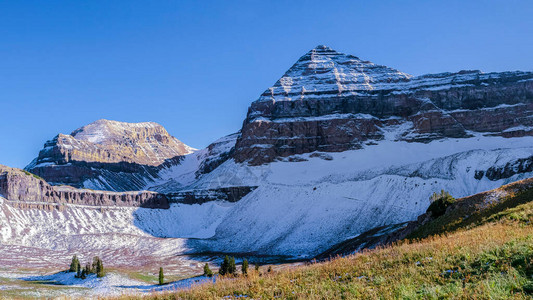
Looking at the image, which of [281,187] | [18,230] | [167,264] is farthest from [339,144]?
[18,230]

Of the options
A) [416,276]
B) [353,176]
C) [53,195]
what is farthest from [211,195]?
[416,276]

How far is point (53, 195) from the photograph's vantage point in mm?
145625

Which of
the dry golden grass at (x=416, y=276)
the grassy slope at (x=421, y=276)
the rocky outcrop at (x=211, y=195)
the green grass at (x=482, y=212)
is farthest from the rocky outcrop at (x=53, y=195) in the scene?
the grassy slope at (x=421, y=276)

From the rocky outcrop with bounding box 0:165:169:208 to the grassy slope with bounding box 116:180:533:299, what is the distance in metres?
143

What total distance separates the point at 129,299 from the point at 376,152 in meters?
177

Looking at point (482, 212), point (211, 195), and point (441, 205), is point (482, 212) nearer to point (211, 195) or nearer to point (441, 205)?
point (441, 205)

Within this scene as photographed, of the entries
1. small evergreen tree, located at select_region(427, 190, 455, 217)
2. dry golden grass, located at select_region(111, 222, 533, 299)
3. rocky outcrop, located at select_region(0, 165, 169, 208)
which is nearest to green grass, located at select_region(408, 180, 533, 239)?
small evergreen tree, located at select_region(427, 190, 455, 217)

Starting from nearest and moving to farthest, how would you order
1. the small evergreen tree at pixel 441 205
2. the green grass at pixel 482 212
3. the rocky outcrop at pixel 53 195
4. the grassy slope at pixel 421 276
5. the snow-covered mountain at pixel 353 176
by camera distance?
the grassy slope at pixel 421 276, the green grass at pixel 482 212, the small evergreen tree at pixel 441 205, the snow-covered mountain at pixel 353 176, the rocky outcrop at pixel 53 195

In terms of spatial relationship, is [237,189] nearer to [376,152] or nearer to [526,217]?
[376,152]

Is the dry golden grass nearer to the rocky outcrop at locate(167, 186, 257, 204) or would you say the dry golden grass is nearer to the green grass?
the green grass

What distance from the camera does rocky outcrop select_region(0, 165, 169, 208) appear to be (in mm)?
136625

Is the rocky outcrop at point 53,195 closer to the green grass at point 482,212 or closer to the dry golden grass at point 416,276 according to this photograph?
the green grass at point 482,212

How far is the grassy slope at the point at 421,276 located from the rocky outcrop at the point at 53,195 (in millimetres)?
143452

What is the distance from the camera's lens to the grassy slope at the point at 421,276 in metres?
10.6
